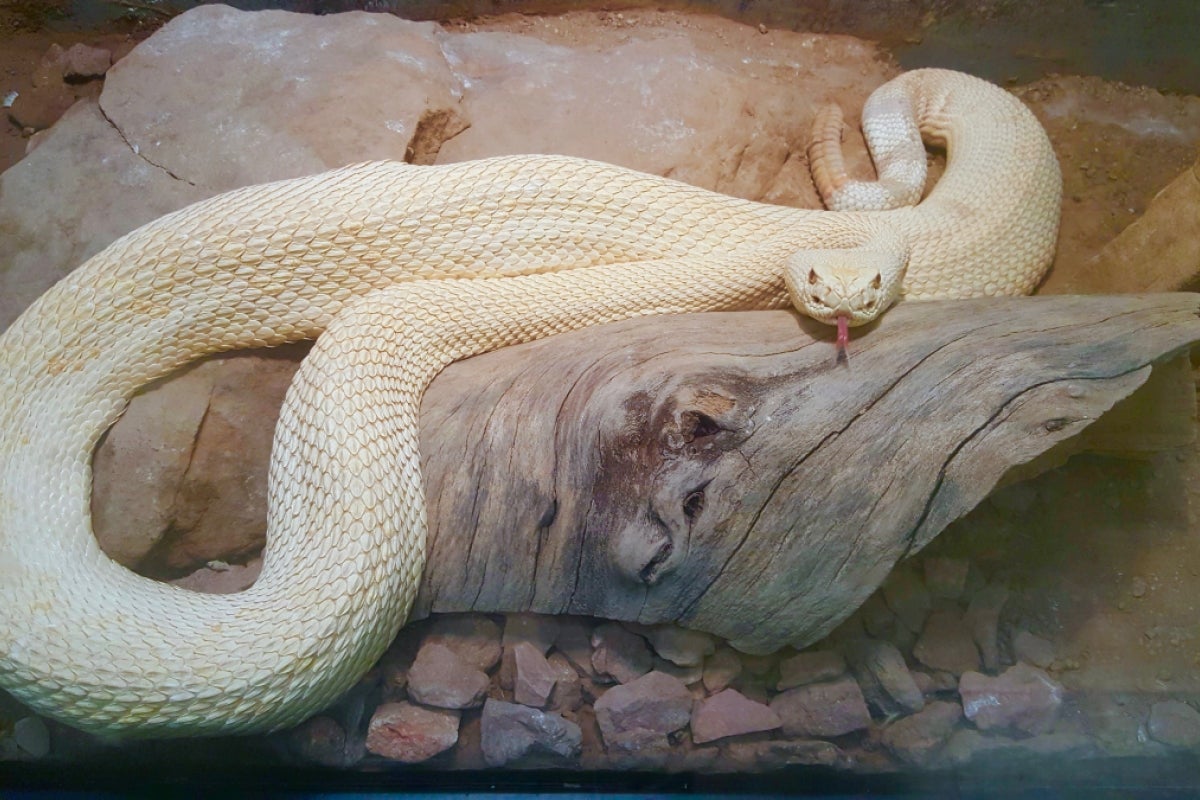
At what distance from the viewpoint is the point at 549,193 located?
8.19 ft

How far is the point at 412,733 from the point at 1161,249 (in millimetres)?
2877

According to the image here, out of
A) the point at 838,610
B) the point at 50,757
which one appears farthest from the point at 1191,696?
the point at 50,757

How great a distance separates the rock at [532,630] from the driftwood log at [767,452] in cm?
3

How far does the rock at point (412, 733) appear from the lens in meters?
1.88

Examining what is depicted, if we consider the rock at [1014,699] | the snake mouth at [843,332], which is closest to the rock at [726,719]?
the rock at [1014,699]

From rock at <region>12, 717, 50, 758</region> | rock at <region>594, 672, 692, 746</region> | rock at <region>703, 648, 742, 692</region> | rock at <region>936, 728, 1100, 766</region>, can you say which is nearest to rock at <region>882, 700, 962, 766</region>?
rock at <region>936, 728, 1100, 766</region>

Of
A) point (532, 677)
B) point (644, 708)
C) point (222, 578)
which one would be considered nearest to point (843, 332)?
point (644, 708)

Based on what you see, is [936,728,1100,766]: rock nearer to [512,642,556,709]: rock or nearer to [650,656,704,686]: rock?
[650,656,704,686]: rock

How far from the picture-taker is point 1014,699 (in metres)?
1.85

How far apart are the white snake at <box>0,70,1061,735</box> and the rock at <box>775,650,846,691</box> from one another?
98 cm

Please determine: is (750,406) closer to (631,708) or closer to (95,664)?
(631,708)

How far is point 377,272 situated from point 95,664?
1.33 meters

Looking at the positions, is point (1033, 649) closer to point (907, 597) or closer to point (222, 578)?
point (907, 597)

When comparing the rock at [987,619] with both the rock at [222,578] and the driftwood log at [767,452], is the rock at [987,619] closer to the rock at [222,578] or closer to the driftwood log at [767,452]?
the driftwood log at [767,452]
